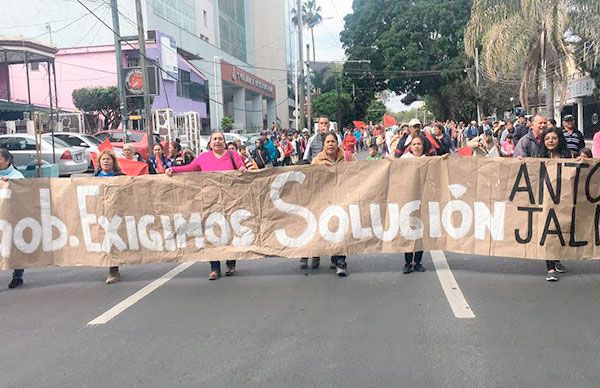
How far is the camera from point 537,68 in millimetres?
19969

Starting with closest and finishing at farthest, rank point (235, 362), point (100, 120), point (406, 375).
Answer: point (406, 375)
point (235, 362)
point (100, 120)

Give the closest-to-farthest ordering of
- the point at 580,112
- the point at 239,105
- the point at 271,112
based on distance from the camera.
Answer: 1. the point at 580,112
2. the point at 239,105
3. the point at 271,112

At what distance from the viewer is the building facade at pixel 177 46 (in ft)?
122

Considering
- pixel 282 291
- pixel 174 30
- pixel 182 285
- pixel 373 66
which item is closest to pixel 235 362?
pixel 282 291

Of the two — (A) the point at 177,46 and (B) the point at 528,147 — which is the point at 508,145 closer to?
(B) the point at 528,147

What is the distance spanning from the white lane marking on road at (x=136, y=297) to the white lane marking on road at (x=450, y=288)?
3077 millimetres

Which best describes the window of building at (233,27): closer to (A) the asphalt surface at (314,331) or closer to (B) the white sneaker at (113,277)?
(B) the white sneaker at (113,277)

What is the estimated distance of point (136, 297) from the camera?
21.4 ft

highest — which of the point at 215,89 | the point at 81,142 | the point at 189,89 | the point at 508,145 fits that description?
the point at 215,89

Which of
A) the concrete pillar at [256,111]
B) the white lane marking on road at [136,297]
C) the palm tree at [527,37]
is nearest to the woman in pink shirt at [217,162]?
the white lane marking on road at [136,297]

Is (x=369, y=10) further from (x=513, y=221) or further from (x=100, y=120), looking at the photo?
(x=513, y=221)

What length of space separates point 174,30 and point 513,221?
1493 inches

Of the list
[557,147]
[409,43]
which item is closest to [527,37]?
[557,147]

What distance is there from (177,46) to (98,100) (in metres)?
9.61
